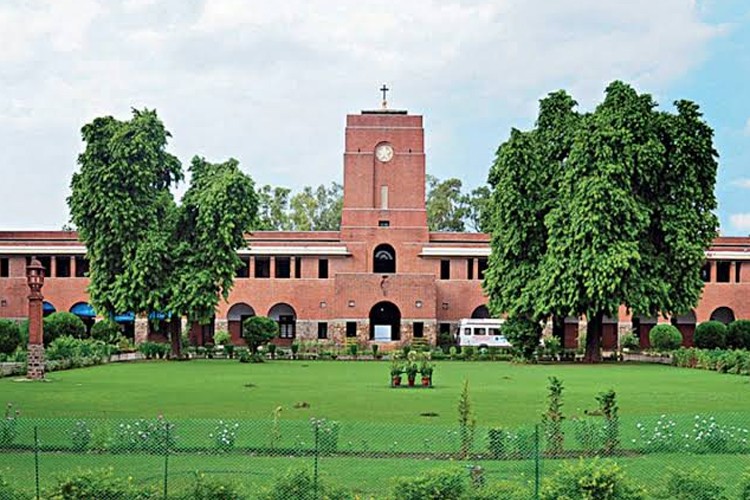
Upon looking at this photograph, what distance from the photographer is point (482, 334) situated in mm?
52719

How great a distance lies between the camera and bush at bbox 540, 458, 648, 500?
34.0ft

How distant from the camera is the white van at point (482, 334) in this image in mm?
52531

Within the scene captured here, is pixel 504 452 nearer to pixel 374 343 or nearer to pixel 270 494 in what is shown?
pixel 270 494

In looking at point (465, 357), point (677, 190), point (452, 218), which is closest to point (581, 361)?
point (465, 357)

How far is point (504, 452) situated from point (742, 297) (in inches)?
1801

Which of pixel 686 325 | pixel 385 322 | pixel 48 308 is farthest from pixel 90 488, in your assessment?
pixel 686 325

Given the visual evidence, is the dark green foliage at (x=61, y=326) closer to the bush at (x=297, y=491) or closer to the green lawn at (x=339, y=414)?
the green lawn at (x=339, y=414)

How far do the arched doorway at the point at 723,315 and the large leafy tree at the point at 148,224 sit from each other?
28507mm

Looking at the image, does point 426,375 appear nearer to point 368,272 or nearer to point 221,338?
point 221,338

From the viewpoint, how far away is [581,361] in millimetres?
43938

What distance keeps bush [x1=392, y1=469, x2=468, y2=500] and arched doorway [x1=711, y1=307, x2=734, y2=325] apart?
50.0 meters

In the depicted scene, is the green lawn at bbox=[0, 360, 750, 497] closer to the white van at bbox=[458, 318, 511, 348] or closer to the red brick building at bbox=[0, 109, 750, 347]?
the white van at bbox=[458, 318, 511, 348]

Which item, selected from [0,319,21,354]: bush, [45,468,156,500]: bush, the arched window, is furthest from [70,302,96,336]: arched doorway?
[45,468,156,500]: bush

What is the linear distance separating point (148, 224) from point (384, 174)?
19.6 metres
